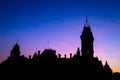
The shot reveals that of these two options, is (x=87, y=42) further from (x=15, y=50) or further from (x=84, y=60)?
(x=15, y=50)

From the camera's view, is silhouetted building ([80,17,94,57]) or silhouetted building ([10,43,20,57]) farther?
silhouetted building ([10,43,20,57])

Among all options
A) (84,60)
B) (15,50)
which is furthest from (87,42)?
(15,50)

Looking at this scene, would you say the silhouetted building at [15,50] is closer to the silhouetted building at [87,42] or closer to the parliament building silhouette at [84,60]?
the parliament building silhouette at [84,60]

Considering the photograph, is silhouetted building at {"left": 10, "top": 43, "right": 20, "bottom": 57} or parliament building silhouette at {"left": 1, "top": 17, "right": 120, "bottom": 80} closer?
parliament building silhouette at {"left": 1, "top": 17, "right": 120, "bottom": 80}

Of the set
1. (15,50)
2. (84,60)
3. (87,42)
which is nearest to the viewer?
(84,60)

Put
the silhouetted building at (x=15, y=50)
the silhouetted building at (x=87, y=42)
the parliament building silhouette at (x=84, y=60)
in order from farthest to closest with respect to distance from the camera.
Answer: the silhouetted building at (x=15, y=50), the silhouetted building at (x=87, y=42), the parliament building silhouette at (x=84, y=60)

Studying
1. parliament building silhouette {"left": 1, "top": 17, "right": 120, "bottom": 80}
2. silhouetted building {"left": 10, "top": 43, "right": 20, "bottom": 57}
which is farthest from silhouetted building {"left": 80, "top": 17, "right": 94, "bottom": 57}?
silhouetted building {"left": 10, "top": 43, "right": 20, "bottom": 57}

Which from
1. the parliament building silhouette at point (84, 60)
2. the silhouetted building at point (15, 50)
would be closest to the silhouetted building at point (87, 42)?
the parliament building silhouette at point (84, 60)

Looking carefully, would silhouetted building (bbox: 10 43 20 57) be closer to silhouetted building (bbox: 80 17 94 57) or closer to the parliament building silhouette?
the parliament building silhouette

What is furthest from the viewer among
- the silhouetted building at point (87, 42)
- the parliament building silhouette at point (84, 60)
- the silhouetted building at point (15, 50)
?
the silhouetted building at point (15, 50)

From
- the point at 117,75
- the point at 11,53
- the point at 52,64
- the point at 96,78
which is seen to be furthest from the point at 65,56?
the point at 117,75

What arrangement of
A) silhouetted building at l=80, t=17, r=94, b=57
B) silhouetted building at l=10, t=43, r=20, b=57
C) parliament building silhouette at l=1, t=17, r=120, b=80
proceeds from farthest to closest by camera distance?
silhouetted building at l=10, t=43, r=20, b=57 → silhouetted building at l=80, t=17, r=94, b=57 → parliament building silhouette at l=1, t=17, r=120, b=80

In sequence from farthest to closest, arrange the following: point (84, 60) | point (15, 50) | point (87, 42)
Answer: point (15, 50) → point (87, 42) → point (84, 60)

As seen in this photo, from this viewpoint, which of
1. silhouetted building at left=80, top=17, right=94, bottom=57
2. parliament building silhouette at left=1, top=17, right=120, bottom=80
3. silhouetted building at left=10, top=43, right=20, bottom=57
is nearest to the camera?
parliament building silhouette at left=1, top=17, right=120, bottom=80
